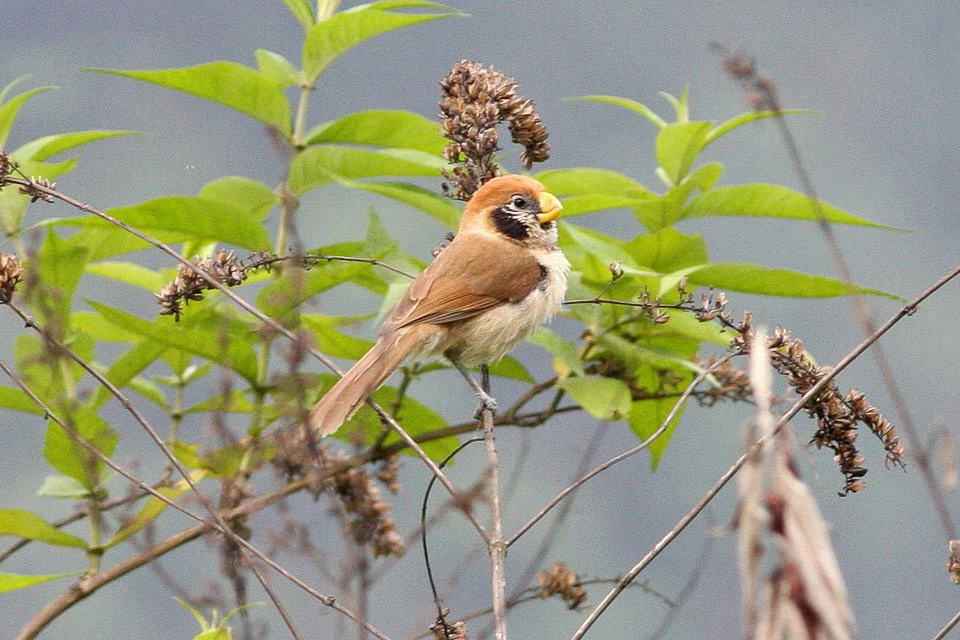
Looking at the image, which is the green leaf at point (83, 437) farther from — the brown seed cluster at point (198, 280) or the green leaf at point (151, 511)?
the brown seed cluster at point (198, 280)

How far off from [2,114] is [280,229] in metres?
0.89

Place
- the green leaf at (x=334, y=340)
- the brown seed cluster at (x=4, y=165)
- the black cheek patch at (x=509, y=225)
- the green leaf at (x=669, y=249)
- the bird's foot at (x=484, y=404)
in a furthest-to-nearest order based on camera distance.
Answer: the black cheek patch at (x=509, y=225) < the green leaf at (x=669, y=249) < the green leaf at (x=334, y=340) < the bird's foot at (x=484, y=404) < the brown seed cluster at (x=4, y=165)

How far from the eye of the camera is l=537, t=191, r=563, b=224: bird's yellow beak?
355 centimetres

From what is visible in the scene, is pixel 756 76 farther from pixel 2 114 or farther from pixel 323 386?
pixel 2 114

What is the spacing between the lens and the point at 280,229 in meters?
3.58

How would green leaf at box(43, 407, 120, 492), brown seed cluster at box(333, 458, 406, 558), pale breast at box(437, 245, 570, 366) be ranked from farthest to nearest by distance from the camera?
pale breast at box(437, 245, 570, 366) → green leaf at box(43, 407, 120, 492) → brown seed cluster at box(333, 458, 406, 558)

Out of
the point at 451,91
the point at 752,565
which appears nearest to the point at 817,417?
the point at 451,91

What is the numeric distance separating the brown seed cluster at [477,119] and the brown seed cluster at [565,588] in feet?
2.98

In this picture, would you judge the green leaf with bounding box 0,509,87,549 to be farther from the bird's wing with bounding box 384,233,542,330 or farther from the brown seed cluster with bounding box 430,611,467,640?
the brown seed cluster with bounding box 430,611,467,640

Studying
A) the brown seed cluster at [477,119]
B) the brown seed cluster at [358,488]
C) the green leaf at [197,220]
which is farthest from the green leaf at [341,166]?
the brown seed cluster at [358,488]

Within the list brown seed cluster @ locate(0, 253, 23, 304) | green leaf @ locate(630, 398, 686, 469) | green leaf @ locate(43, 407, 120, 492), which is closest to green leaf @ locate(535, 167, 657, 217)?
green leaf @ locate(630, 398, 686, 469)

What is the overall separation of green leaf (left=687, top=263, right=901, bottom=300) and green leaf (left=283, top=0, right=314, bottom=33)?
1408 millimetres

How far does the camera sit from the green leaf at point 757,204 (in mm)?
3490

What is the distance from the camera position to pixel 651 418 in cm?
359
